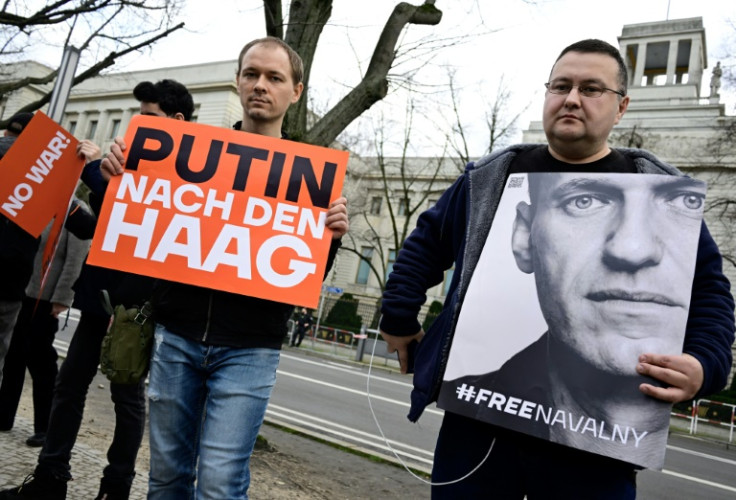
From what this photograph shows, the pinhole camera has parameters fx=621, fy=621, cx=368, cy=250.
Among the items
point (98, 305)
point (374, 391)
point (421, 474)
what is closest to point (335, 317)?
point (374, 391)

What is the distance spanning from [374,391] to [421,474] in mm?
7594

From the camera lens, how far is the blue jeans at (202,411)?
7.09 ft

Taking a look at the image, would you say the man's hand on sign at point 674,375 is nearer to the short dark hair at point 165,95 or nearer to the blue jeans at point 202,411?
the blue jeans at point 202,411

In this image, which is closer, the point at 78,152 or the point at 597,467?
the point at 597,467

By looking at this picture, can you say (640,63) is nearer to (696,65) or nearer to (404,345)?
(696,65)

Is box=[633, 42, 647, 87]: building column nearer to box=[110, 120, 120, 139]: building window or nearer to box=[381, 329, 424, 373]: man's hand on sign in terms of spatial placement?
box=[110, 120, 120, 139]: building window

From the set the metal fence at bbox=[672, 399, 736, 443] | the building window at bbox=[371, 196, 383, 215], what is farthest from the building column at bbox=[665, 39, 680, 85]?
the metal fence at bbox=[672, 399, 736, 443]

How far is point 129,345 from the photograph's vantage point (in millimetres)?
2492

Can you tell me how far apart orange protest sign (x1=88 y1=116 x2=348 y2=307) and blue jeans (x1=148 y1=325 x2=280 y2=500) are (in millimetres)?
252

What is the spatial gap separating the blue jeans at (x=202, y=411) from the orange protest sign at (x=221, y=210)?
0.25m

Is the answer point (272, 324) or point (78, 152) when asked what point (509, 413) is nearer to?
point (272, 324)

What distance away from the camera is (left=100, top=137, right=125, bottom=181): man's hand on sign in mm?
2500

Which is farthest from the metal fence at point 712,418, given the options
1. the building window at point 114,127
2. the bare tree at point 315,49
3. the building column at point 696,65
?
the building window at point 114,127

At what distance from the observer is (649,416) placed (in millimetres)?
1670
